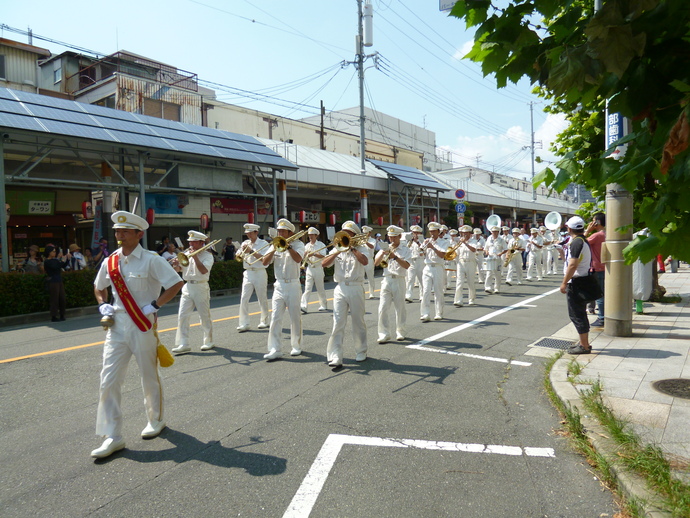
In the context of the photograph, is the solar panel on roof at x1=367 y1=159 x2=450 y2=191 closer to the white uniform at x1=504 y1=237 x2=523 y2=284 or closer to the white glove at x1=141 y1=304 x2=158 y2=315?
the white uniform at x1=504 y1=237 x2=523 y2=284

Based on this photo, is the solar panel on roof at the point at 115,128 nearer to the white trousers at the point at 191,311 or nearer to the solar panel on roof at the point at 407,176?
the white trousers at the point at 191,311

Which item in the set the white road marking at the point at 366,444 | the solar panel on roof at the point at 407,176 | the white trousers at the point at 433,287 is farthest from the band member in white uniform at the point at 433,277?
the solar panel on roof at the point at 407,176

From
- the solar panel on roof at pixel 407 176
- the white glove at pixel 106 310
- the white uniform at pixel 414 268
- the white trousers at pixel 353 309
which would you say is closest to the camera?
the white glove at pixel 106 310

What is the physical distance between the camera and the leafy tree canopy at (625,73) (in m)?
2.27

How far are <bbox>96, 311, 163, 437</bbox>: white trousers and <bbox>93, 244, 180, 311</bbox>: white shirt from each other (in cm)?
24

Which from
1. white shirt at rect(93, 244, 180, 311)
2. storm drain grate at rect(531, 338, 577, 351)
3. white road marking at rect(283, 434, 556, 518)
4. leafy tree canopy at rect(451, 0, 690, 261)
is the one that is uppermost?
leafy tree canopy at rect(451, 0, 690, 261)

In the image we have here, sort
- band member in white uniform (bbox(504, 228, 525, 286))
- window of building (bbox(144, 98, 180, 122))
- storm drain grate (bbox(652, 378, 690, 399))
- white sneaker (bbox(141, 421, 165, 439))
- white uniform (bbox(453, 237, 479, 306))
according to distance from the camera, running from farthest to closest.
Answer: window of building (bbox(144, 98, 180, 122)) < band member in white uniform (bbox(504, 228, 525, 286)) < white uniform (bbox(453, 237, 479, 306)) < storm drain grate (bbox(652, 378, 690, 399)) < white sneaker (bbox(141, 421, 165, 439))

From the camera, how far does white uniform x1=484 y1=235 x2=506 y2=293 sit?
15328 mm

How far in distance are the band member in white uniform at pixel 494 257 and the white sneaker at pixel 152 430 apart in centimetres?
1237

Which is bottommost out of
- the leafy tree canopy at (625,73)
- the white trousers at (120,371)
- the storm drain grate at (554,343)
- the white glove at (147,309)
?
the storm drain grate at (554,343)

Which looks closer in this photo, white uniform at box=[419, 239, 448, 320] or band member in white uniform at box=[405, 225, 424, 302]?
white uniform at box=[419, 239, 448, 320]

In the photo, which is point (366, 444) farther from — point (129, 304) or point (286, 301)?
point (286, 301)

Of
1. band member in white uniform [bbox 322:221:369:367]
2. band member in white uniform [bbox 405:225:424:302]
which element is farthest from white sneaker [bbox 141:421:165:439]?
band member in white uniform [bbox 405:225:424:302]

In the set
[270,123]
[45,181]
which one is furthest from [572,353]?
[270,123]
